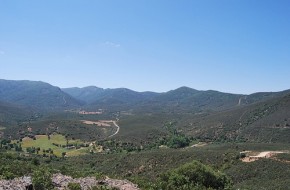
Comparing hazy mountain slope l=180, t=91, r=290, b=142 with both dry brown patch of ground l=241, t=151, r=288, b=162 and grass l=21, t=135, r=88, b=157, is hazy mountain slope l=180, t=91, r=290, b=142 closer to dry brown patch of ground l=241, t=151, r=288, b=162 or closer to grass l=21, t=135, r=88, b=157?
dry brown patch of ground l=241, t=151, r=288, b=162

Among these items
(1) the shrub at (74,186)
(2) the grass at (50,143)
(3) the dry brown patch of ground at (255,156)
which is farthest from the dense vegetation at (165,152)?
(3) the dry brown patch of ground at (255,156)

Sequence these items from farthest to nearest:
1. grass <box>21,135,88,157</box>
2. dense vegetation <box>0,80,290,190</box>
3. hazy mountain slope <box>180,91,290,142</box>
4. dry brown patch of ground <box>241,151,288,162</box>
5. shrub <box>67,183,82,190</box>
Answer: grass <box>21,135,88,157</box>, hazy mountain slope <box>180,91,290,142</box>, dry brown patch of ground <box>241,151,288,162</box>, dense vegetation <box>0,80,290,190</box>, shrub <box>67,183,82,190</box>

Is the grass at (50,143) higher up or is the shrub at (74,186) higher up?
the shrub at (74,186)

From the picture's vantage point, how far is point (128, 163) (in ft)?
299

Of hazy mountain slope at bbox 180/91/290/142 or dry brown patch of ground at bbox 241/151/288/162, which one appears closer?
dry brown patch of ground at bbox 241/151/288/162

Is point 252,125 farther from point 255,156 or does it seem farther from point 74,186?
point 74,186

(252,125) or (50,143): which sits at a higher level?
(252,125)

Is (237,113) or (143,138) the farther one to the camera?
(237,113)

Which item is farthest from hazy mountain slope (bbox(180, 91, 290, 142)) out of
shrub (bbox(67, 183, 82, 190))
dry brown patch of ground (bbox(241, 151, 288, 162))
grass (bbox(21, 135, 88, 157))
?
shrub (bbox(67, 183, 82, 190))

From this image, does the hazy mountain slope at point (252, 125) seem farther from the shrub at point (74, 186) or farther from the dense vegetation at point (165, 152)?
the shrub at point (74, 186)

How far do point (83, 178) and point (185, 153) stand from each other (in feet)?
158

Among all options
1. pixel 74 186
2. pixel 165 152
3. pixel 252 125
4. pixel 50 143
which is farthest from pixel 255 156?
pixel 50 143

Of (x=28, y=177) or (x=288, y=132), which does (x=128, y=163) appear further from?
(x=288, y=132)

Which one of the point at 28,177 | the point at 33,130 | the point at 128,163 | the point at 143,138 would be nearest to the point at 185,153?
the point at 128,163
